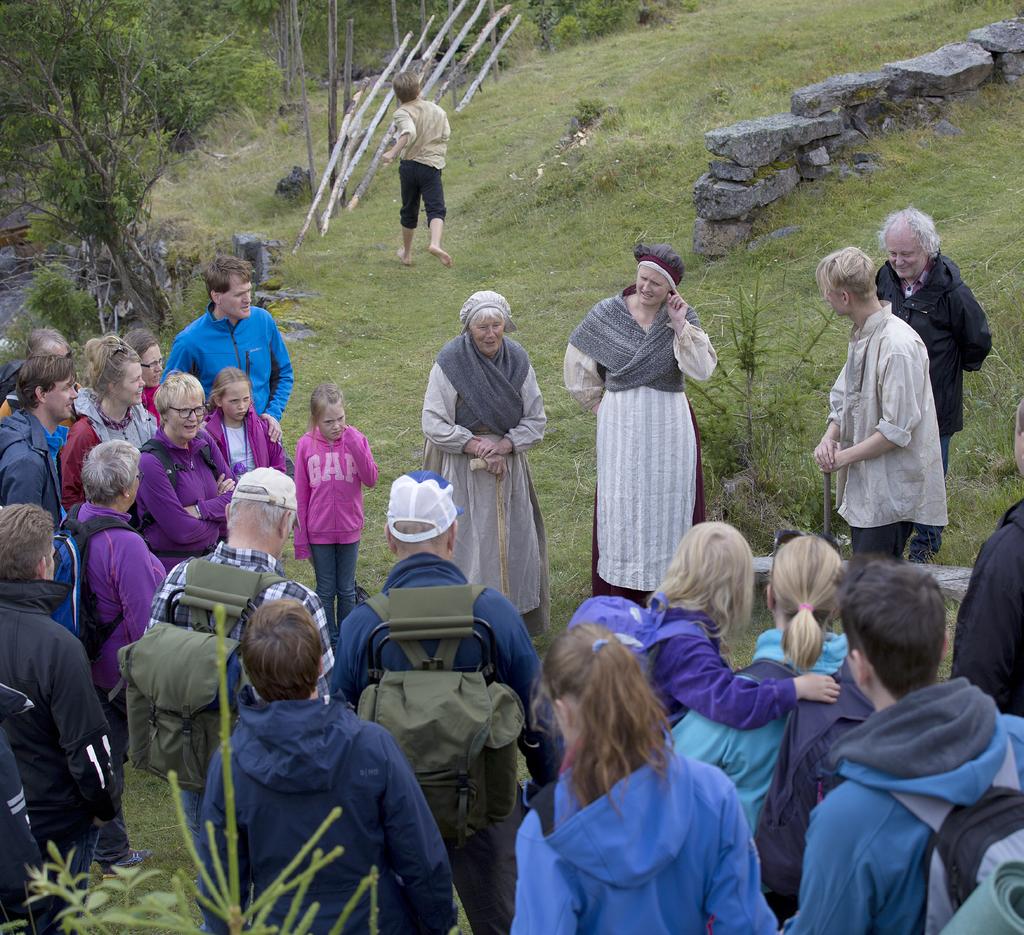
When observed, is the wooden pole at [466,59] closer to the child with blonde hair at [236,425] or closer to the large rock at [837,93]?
the large rock at [837,93]

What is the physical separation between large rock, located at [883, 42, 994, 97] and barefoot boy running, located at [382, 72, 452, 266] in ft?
15.1

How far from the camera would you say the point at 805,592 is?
9.47 ft

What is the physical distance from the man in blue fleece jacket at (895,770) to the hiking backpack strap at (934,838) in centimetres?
2

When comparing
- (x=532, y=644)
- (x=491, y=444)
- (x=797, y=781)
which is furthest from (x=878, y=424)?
(x=797, y=781)

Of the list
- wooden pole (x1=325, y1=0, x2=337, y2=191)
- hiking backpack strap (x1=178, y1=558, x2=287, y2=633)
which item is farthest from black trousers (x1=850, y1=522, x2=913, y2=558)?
wooden pole (x1=325, y1=0, x2=337, y2=191)

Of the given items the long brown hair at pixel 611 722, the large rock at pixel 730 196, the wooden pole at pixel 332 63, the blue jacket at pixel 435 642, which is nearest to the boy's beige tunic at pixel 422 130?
the large rock at pixel 730 196

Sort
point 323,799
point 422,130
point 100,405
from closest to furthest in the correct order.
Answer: point 323,799 < point 100,405 < point 422,130

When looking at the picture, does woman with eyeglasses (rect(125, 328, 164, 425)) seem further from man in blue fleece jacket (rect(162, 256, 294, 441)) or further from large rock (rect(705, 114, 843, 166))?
large rock (rect(705, 114, 843, 166))

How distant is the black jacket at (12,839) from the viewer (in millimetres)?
3008

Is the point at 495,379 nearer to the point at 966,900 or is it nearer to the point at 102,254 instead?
the point at 966,900

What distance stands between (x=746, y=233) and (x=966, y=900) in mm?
9404

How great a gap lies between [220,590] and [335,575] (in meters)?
2.47

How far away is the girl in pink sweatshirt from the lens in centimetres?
554

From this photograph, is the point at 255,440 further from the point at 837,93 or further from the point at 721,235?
the point at 837,93
